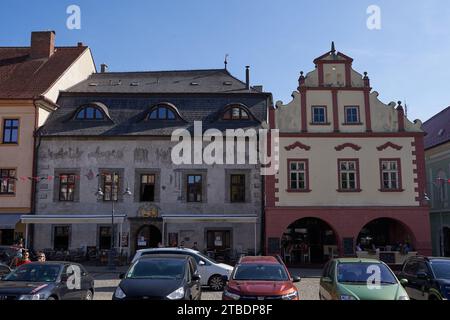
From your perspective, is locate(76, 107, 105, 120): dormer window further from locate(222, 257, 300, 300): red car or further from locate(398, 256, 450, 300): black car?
locate(398, 256, 450, 300): black car

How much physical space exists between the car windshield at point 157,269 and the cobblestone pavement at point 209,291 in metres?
3.66

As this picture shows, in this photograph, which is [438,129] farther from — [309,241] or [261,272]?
[261,272]

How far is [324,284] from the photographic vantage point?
12852 mm

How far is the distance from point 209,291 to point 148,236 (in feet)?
37.6

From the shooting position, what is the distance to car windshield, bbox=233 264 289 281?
12651 millimetres

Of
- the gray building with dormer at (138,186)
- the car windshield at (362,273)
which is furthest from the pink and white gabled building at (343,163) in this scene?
the car windshield at (362,273)

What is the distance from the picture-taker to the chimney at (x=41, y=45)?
115 ft

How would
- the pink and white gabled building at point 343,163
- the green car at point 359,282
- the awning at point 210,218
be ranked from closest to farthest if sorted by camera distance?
the green car at point 359,282 < the awning at point 210,218 < the pink and white gabled building at point 343,163

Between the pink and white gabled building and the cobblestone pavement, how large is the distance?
3564 millimetres

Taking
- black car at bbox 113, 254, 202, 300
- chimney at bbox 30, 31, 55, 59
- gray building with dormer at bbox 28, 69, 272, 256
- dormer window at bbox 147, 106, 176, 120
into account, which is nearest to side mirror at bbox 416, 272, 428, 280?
black car at bbox 113, 254, 202, 300

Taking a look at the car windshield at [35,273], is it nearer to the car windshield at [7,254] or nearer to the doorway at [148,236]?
the car windshield at [7,254]

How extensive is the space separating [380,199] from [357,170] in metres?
2.13

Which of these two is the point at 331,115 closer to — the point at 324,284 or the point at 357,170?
the point at 357,170
